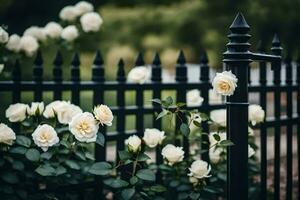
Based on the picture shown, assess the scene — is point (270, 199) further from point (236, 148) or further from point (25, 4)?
point (25, 4)

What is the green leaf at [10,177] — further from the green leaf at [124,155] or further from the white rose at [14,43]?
the white rose at [14,43]

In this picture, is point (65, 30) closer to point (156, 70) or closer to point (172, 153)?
point (156, 70)

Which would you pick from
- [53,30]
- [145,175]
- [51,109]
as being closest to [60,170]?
[51,109]

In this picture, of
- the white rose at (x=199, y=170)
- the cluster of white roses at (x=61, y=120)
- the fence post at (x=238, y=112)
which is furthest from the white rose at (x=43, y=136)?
the fence post at (x=238, y=112)

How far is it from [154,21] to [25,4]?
13.0ft

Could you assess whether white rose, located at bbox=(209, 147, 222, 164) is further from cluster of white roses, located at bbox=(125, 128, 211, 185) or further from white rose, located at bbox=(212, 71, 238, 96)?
white rose, located at bbox=(212, 71, 238, 96)

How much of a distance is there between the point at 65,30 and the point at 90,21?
0.19m

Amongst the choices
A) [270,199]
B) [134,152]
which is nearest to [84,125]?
[134,152]

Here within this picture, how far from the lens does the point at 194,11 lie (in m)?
13.9

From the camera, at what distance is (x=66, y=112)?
2.53 m

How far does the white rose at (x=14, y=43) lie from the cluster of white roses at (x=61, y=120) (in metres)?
0.79

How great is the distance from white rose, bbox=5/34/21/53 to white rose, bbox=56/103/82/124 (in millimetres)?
939

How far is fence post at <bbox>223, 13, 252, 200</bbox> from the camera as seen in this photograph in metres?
2.05

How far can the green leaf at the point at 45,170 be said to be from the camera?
2.35 metres
